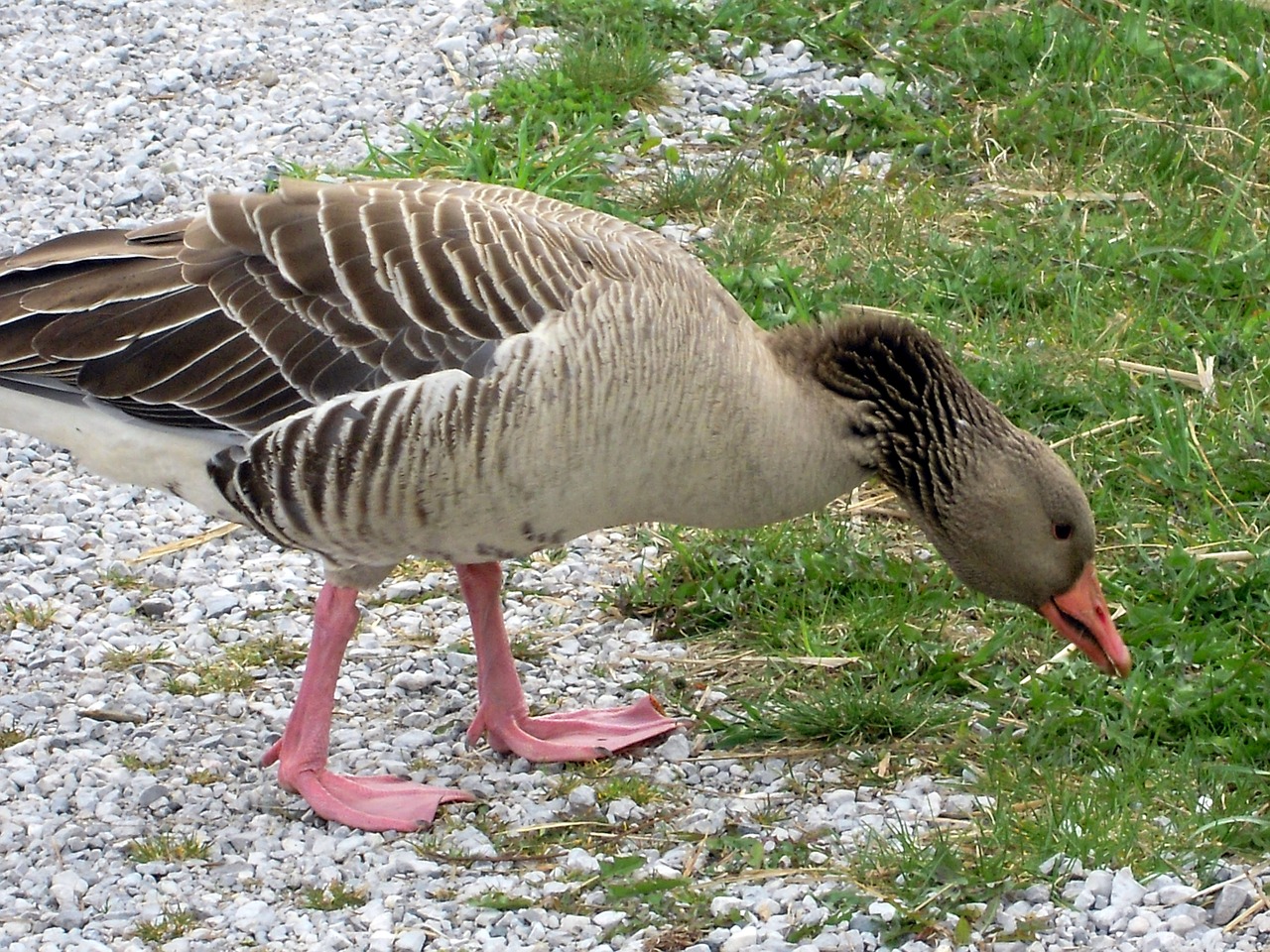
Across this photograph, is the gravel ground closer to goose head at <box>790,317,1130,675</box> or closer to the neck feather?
goose head at <box>790,317,1130,675</box>

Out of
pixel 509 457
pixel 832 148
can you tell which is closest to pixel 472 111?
pixel 832 148

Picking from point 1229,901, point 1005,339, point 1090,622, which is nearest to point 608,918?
point 1229,901

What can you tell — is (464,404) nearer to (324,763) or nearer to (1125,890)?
(324,763)

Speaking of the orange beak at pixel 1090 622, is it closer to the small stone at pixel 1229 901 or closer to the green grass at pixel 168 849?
the small stone at pixel 1229 901

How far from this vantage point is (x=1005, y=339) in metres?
6.62

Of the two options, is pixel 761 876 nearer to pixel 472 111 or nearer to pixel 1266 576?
pixel 1266 576

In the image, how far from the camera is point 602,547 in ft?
19.4

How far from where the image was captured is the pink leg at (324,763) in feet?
14.8

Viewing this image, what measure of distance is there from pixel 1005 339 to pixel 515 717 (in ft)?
9.18

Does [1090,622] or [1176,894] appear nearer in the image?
[1176,894]

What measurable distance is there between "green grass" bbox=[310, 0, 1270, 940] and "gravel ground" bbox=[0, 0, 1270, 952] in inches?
5.1

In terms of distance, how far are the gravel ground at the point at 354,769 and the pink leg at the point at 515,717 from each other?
72 millimetres

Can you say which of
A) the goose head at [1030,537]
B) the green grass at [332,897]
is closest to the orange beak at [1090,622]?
the goose head at [1030,537]

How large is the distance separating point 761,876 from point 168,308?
219 centimetres
